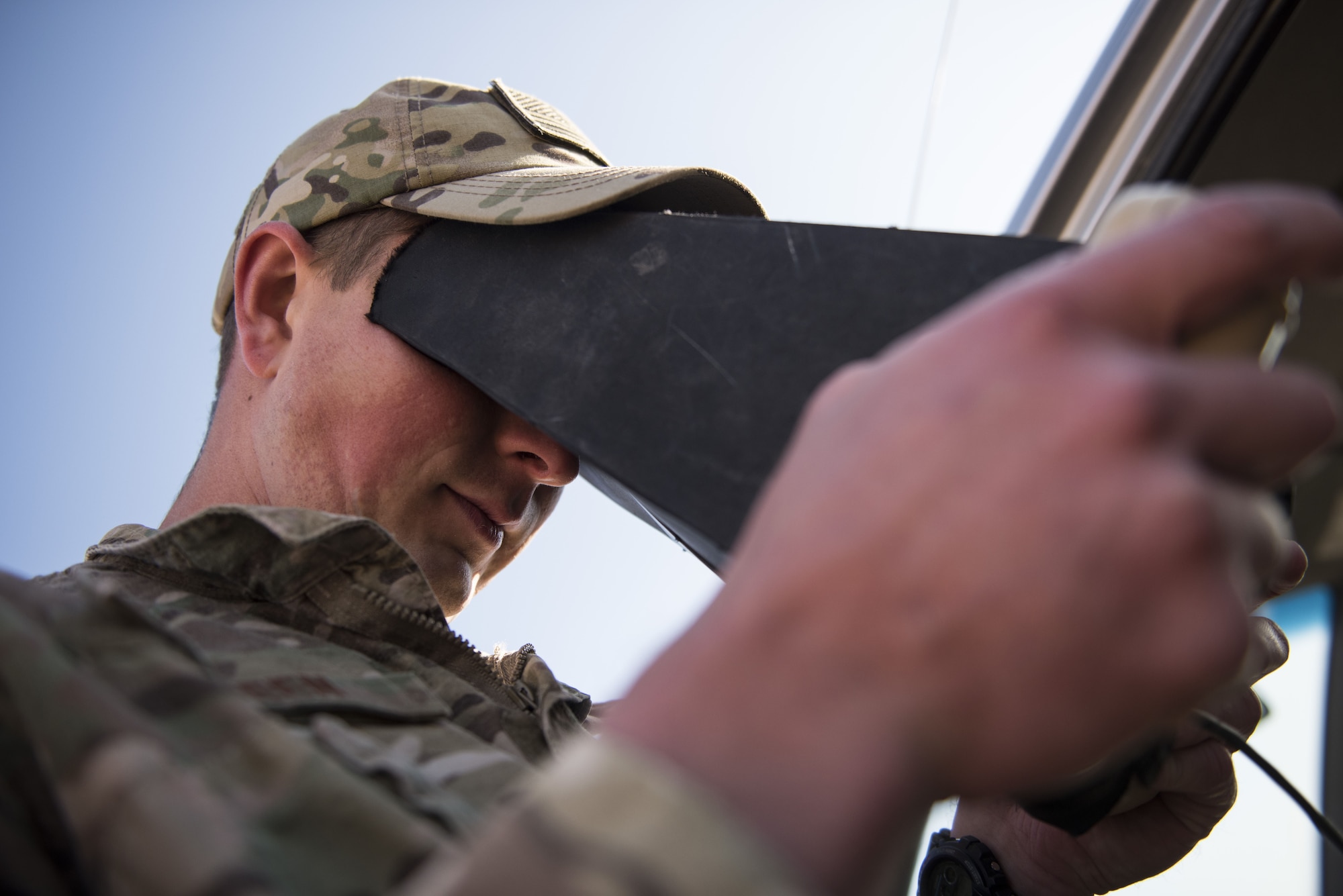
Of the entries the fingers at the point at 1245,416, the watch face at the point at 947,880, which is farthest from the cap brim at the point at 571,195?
the watch face at the point at 947,880

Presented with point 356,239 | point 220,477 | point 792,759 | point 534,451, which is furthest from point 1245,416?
point 220,477

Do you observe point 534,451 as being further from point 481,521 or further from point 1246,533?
point 1246,533

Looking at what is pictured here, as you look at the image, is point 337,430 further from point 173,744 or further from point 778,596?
point 778,596

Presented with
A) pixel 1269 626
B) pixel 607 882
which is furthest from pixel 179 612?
pixel 1269 626

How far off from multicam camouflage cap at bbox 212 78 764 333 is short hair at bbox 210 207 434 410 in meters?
0.02

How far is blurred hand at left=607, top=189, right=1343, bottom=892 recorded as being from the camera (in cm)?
38

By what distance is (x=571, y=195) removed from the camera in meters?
1.07

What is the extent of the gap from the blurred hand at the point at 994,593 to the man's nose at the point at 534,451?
810 millimetres

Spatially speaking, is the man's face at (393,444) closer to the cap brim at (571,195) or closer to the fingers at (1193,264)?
the cap brim at (571,195)

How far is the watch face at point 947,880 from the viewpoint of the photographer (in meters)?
1.21

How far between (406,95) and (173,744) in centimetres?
115

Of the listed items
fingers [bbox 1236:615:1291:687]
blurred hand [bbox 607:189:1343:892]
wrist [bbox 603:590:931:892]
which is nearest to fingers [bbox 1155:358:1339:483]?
blurred hand [bbox 607:189:1343:892]

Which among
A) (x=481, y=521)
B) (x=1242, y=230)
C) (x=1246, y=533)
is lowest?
(x=481, y=521)

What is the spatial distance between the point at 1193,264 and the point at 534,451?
91 centimetres
